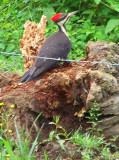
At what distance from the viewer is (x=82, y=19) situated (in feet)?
29.3

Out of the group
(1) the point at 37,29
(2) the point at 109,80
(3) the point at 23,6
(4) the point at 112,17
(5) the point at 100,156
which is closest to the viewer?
(5) the point at 100,156

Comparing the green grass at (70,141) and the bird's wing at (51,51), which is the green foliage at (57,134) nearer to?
the green grass at (70,141)

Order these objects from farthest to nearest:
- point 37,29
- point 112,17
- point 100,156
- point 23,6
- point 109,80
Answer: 1. point 23,6
2. point 112,17
3. point 37,29
4. point 109,80
5. point 100,156

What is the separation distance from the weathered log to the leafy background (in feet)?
10.2

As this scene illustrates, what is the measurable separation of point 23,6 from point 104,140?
5.45 metres

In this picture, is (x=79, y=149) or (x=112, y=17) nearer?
(x=79, y=149)

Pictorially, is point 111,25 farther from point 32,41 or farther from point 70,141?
point 70,141

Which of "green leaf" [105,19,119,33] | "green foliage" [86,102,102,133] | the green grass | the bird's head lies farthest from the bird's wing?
"green leaf" [105,19,119,33]

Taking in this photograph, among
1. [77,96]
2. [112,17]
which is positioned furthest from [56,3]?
[77,96]

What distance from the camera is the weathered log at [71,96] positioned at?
459 cm

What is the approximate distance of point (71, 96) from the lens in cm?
480

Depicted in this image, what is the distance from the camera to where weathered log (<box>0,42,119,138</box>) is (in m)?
4.59

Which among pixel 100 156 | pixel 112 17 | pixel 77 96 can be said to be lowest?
pixel 112 17

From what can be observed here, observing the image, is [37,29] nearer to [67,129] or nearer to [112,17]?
[67,129]
